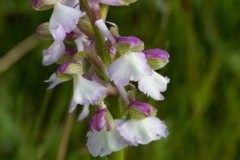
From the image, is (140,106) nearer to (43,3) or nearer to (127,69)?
(127,69)

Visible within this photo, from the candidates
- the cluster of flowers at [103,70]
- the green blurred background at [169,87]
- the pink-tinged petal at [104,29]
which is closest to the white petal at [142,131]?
the cluster of flowers at [103,70]

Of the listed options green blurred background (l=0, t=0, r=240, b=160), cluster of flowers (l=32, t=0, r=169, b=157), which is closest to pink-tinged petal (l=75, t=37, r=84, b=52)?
A: cluster of flowers (l=32, t=0, r=169, b=157)

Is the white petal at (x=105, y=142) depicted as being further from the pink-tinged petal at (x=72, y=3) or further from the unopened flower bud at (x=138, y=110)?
the pink-tinged petal at (x=72, y=3)

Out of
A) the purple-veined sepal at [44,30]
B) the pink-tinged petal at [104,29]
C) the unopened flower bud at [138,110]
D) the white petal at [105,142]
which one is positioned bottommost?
the white petal at [105,142]

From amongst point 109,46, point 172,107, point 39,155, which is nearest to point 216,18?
point 172,107

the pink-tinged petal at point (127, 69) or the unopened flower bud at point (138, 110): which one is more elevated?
the pink-tinged petal at point (127, 69)

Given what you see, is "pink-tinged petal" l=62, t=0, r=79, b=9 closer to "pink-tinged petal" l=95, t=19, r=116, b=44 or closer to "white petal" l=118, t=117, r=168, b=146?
"pink-tinged petal" l=95, t=19, r=116, b=44
